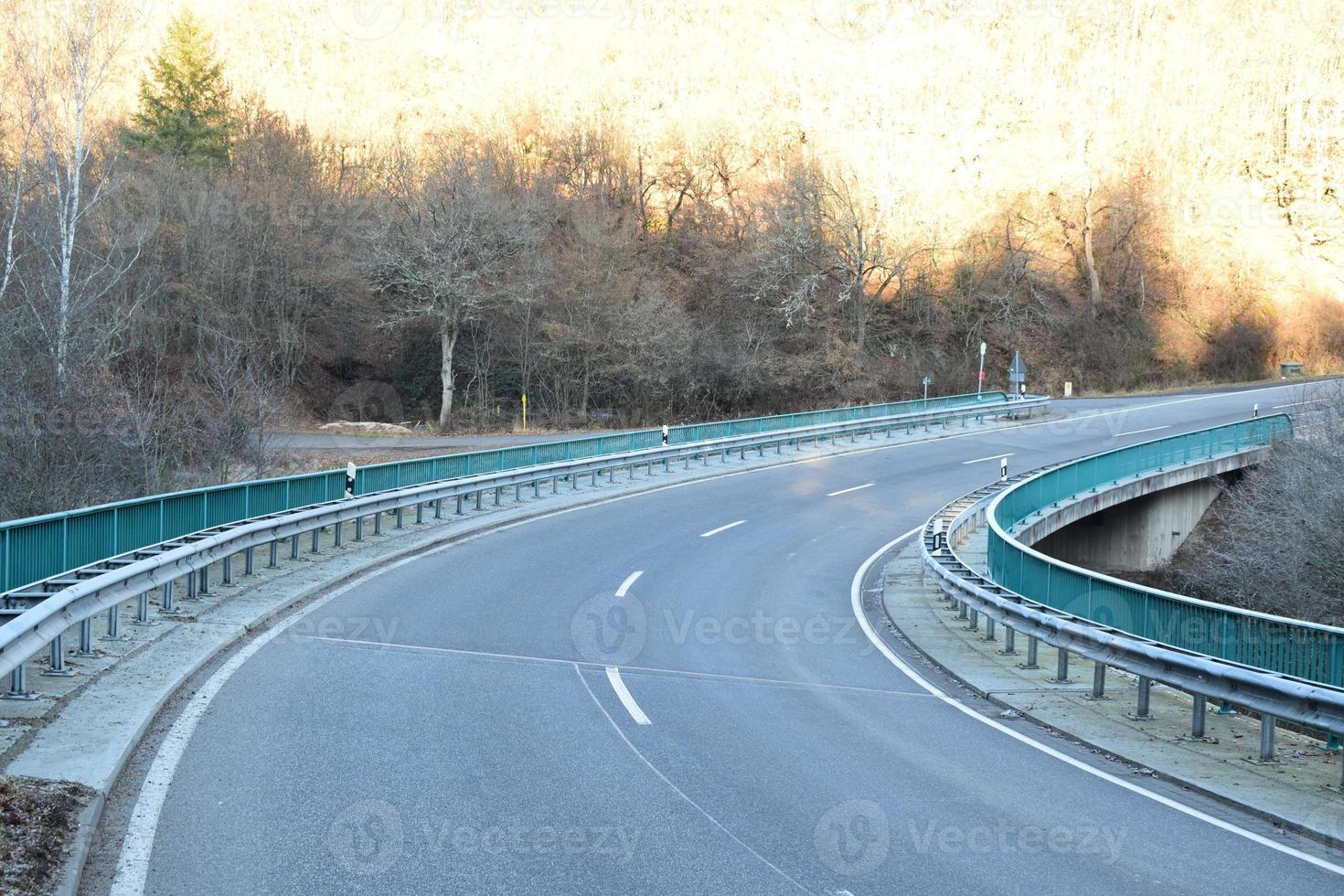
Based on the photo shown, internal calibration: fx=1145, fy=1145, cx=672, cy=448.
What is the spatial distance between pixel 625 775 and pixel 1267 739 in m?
4.83

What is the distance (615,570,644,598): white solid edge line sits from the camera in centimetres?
1553

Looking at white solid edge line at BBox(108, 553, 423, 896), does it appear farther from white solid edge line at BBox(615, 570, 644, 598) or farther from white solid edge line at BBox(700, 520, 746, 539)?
white solid edge line at BBox(700, 520, 746, 539)

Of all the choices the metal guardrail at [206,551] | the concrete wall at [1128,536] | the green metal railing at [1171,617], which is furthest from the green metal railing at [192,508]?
the concrete wall at [1128,536]

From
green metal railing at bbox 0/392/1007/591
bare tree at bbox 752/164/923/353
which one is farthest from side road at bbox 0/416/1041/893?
bare tree at bbox 752/164/923/353

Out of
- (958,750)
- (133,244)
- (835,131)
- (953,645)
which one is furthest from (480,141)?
(958,750)

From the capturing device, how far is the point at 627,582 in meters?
16.3

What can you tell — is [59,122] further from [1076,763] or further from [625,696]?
Answer: [1076,763]

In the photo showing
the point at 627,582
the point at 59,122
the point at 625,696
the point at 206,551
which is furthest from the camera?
the point at 59,122

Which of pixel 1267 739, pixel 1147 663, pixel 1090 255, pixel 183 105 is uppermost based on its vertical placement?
pixel 183 105

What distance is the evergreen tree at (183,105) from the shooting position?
180ft

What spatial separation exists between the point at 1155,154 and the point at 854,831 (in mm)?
66988

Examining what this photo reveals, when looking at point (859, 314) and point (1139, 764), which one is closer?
point (1139, 764)

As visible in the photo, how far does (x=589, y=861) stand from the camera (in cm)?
621

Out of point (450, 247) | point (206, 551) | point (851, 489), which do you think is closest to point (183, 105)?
point (450, 247)
